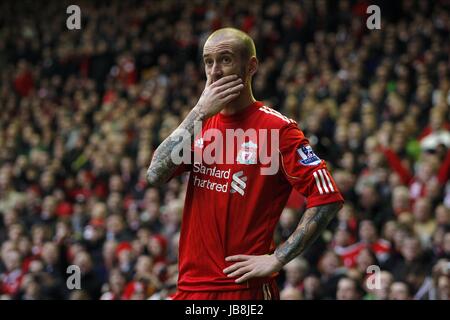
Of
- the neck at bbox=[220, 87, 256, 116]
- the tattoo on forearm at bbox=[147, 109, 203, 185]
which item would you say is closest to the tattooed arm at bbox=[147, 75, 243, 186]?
the tattoo on forearm at bbox=[147, 109, 203, 185]

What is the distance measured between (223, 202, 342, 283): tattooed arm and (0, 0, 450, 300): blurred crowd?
3.24 metres

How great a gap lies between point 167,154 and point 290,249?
2.62ft

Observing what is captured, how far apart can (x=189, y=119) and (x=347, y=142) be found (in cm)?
690

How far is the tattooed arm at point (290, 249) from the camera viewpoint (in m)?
4.21

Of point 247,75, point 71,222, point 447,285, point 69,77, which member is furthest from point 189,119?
point 69,77

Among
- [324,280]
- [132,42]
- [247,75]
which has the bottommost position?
[324,280]

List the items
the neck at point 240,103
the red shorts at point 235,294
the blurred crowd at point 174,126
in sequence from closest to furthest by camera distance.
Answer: the red shorts at point 235,294 < the neck at point 240,103 < the blurred crowd at point 174,126

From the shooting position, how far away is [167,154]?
4.41m

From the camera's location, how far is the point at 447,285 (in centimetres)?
707

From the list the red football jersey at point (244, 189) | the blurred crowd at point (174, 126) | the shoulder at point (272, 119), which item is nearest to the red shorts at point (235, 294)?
the red football jersey at point (244, 189)

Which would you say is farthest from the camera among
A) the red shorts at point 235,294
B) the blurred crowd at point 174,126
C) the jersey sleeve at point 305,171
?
the blurred crowd at point 174,126

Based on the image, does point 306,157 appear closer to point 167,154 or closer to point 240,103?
point 240,103

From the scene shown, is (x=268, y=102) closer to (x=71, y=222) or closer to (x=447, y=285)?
(x=71, y=222)

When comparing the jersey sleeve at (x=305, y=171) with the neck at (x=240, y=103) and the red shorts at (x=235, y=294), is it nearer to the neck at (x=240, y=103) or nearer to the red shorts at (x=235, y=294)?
the neck at (x=240, y=103)
